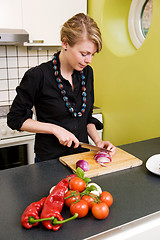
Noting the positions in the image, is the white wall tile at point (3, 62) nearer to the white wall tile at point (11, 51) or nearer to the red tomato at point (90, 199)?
the white wall tile at point (11, 51)

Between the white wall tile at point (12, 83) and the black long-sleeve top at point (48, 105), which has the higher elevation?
the black long-sleeve top at point (48, 105)

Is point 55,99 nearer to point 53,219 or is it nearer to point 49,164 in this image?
point 49,164

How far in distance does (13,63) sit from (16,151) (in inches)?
35.9

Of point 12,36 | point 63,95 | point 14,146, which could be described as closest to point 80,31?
point 63,95

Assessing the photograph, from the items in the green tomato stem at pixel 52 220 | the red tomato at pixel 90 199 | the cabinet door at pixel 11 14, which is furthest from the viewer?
the cabinet door at pixel 11 14

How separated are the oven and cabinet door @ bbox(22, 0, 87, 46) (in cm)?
77

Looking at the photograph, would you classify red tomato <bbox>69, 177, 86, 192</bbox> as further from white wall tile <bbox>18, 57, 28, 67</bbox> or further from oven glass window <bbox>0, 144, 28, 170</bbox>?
white wall tile <bbox>18, 57, 28, 67</bbox>

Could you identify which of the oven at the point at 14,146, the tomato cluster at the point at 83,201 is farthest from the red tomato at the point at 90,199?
the oven at the point at 14,146

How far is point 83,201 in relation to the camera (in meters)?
0.85

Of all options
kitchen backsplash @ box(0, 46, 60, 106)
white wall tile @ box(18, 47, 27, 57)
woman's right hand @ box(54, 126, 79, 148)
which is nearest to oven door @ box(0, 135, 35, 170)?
kitchen backsplash @ box(0, 46, 60, 106)

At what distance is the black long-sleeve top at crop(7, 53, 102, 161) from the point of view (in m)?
1.29

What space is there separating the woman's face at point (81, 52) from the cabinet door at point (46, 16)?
1.08 metres

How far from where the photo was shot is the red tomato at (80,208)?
2.69 feet

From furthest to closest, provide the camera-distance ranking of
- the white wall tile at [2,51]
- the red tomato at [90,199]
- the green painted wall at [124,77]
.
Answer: the white wall tile at [2,51] < the green painted wall at [124,77] < the red tomato at [90,199]
